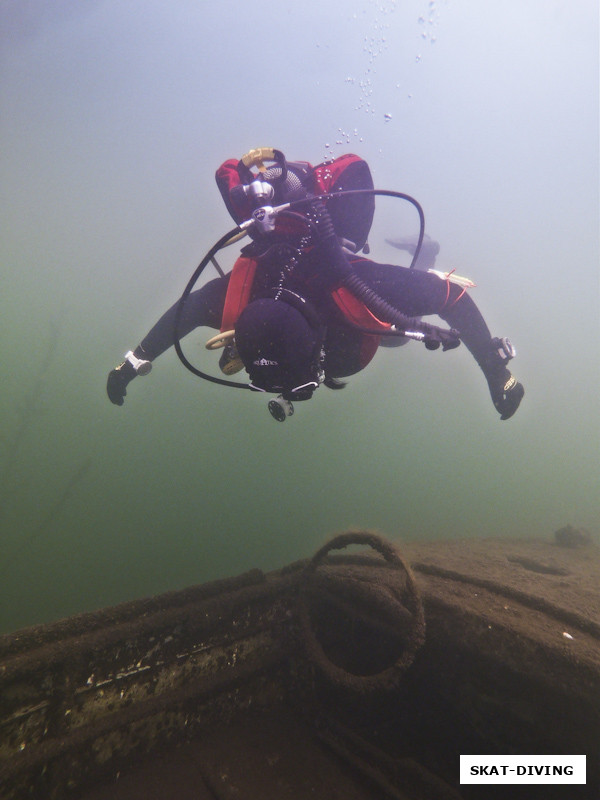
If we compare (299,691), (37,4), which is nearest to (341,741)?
(299,691)

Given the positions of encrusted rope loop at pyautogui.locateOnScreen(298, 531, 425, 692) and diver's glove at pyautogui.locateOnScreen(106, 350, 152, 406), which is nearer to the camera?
encrusted rope loop at pyautogui.locateOnScreen(298, 531, 425, 692)

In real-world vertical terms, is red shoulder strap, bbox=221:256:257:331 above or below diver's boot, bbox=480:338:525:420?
above

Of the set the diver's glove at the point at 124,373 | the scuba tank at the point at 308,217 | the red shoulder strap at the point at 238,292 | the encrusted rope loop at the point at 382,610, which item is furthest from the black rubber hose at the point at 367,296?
the diver's glove at the point at 124,373

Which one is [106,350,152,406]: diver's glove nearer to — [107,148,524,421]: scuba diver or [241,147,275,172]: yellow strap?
[107,148,524,421]: scuba diver

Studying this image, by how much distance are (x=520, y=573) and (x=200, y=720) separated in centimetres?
287

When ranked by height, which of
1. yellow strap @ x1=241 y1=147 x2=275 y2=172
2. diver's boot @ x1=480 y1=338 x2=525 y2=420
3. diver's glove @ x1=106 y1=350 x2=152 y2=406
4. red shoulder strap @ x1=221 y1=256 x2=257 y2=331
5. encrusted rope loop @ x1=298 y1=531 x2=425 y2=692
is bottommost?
encrusted rope loop @ x1=298 y1=531 x2=425 y2=692

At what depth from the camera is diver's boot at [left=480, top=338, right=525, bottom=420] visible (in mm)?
3189

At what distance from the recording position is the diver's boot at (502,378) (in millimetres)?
3189

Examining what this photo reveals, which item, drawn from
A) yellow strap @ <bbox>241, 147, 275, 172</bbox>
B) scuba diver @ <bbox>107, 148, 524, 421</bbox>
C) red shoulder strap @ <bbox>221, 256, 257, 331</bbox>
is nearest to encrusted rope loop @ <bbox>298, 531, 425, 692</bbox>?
scuba diver @ <bbox>107, 148, 524, 421</bbox>

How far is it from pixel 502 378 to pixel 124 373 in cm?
396

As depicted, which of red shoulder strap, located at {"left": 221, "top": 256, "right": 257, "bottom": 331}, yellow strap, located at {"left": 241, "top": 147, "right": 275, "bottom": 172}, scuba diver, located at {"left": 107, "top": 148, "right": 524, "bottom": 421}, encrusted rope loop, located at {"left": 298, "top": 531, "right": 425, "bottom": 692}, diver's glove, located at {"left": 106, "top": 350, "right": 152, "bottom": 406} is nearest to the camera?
encrusted rope loop, located at {"left": 298, "top": 531, "right": 425, "bottom": 692}

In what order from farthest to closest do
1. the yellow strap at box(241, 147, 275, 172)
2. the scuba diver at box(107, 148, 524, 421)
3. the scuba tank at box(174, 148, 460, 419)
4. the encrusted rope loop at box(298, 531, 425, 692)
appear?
the yellow strap at box(241, 147, 275, 172), the scuba tank at box(174, 148, 460, 419), the scuba diver at box(107, 148, 524, 421), the encrusted rope loop at box(298, 531, 425, 692)

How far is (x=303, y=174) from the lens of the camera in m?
3.10

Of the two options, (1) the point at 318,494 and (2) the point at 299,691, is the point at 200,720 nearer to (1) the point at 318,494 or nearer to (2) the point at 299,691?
(2) the point at 299,691
